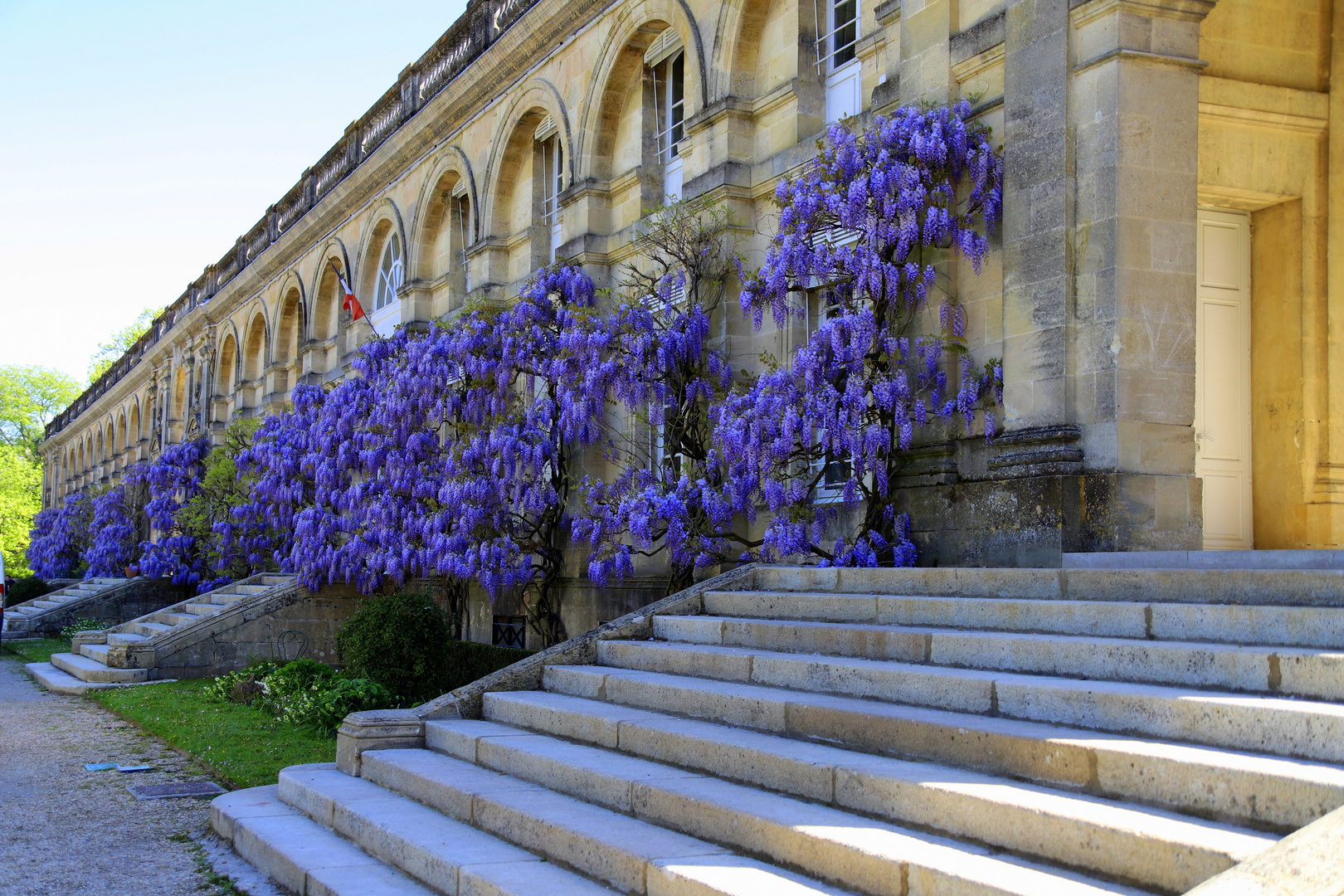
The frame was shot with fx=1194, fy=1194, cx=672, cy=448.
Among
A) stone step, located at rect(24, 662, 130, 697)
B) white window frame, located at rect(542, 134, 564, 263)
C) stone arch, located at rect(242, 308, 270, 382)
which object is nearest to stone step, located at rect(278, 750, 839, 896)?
stone step, located at rect(24, 662, 130, 697)

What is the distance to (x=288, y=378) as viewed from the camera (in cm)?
2802

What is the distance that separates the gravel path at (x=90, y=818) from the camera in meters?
6.19

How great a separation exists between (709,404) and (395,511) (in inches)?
245

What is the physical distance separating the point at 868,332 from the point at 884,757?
517cm

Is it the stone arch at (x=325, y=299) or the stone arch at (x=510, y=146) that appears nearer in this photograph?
the stone arch at (x=510, y=146)

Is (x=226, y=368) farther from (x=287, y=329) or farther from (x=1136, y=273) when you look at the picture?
(x=1136, y=273)

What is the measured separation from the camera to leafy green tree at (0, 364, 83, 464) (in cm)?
7362

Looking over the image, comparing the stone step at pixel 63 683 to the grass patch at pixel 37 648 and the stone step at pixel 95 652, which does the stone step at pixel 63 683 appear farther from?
the grass patch at pixel 37 648

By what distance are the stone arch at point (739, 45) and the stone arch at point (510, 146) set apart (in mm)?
4120

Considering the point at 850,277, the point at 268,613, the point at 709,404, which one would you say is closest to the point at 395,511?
the point at 268,613

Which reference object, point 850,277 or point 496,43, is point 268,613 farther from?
point 850,277

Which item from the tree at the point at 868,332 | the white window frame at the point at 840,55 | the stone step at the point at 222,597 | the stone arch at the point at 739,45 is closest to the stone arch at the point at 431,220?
the stone step at the point at 222,597

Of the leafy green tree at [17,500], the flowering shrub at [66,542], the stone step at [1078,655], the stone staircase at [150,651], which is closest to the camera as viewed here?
the stone step at [1078,655]

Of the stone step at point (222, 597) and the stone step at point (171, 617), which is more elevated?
the stone step at point (222, 597)
